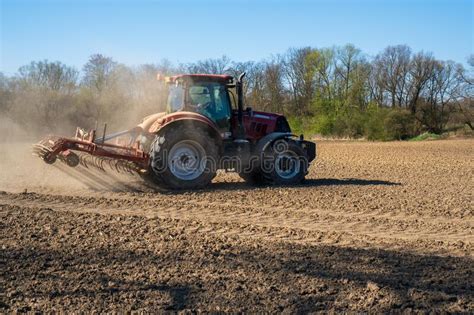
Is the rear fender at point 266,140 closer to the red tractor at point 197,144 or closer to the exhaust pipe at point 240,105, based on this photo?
the red tractor at point 197,144

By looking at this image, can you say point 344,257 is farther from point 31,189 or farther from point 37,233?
point 31,189

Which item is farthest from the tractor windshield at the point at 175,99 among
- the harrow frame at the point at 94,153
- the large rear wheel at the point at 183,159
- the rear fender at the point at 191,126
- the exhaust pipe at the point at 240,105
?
the exhaust pipe at the point at 240,105

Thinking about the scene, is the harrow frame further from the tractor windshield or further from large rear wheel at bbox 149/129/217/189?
the tractor windshield

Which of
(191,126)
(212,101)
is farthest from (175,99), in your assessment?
(191,126)

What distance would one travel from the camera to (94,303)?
13.1 feet

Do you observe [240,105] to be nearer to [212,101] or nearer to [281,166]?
[212,101]

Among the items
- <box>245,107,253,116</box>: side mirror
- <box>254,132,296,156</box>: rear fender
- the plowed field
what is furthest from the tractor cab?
the plowed field

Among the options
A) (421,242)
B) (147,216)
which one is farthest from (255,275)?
(147,216)

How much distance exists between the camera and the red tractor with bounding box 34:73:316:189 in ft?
34.4

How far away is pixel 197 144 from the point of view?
10867 mm

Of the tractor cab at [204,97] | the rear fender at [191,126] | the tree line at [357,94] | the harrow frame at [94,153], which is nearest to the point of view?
the harrow frame at [94,153]

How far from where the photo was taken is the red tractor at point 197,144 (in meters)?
10.5

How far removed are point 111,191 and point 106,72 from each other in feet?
54.1

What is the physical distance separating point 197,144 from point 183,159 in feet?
1.34
